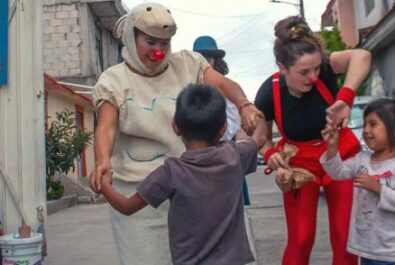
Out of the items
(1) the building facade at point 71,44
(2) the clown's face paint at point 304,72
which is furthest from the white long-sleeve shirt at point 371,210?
(1) the building facade at point 71,44

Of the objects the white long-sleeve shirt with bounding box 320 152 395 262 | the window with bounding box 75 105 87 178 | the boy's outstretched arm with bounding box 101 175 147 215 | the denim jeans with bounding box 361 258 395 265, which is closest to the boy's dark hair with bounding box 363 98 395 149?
the white long-sleeve shirt with bounding box 320 152 395 262

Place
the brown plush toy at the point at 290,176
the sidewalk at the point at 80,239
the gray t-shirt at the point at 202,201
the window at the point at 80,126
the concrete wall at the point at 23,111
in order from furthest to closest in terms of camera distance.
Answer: the window at the point at 80,126
the sidewalk at the point at 80,239
the concrete wall at the point at 23,111
the brown plush toy at the point at 290,176
the gray t-shirt at the point at 202,201

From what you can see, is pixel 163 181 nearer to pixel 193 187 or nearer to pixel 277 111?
pixel 193 187

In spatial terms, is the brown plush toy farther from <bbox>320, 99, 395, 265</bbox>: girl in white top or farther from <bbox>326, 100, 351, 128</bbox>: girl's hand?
<bbox>326, 100, 351, 128</bbox>: girl's hand

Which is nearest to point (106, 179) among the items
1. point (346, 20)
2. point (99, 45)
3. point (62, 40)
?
point (62, 40)

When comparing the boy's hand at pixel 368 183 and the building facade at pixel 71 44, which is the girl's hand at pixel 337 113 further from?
the building facade at pixel 71 44

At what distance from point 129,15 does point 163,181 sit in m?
0.86

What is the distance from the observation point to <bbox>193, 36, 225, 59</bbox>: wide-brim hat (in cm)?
491

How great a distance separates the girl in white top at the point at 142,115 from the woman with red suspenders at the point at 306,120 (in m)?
0.39

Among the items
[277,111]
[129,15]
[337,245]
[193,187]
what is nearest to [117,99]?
[129,15]

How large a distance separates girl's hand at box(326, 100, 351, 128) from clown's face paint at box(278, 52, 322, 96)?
0.78 ft

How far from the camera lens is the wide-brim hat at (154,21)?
282 centimetres

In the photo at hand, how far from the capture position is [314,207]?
333 centimetres

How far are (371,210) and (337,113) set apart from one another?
1.84 ft
